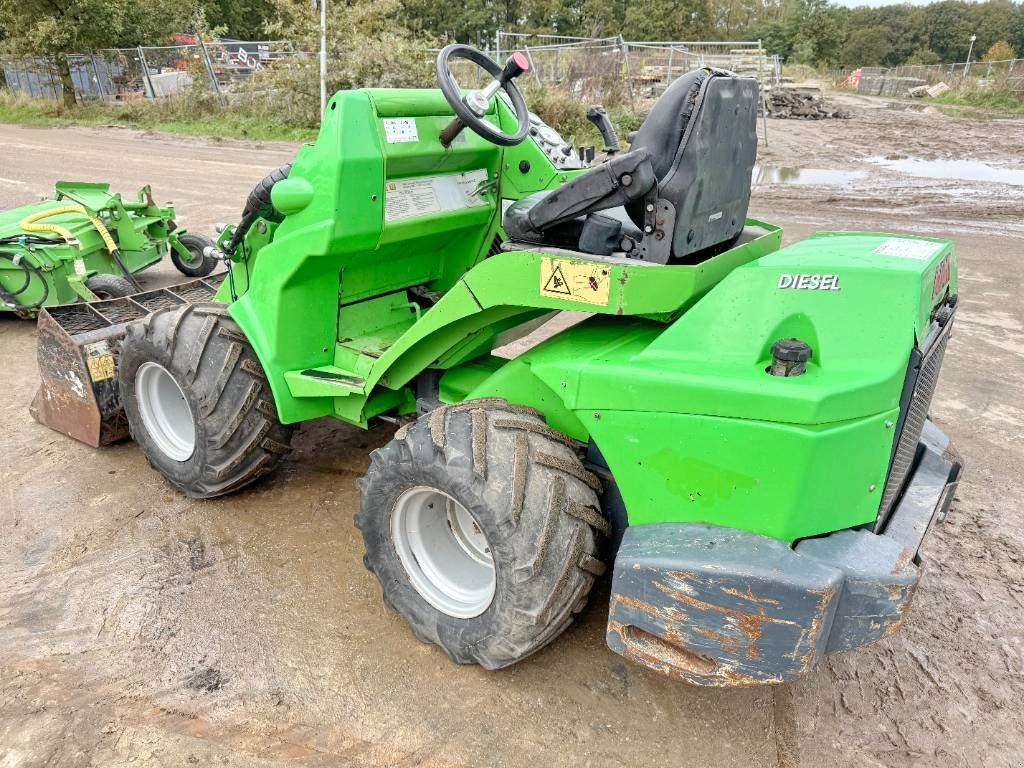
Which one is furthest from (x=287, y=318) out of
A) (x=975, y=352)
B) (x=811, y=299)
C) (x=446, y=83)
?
(x=975, y=352)

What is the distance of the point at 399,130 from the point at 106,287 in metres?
3.83

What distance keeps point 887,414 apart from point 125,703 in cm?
248

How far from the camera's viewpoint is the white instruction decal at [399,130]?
120 inches

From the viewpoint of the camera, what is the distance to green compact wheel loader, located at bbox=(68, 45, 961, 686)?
202 cm

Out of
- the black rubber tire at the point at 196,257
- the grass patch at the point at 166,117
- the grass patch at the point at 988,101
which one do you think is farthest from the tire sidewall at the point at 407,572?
the grass patch at the point at 988,101

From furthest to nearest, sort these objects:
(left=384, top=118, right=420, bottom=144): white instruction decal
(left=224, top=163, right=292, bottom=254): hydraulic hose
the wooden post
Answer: the wooden post
(left=224, top=163, right=292, bottom=254): hydraulic hose
(left=384, top=118, right=420, bottom=144): white instruction decal

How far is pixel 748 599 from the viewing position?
1979 millimetres

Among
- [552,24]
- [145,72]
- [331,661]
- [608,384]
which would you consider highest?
[552,24]

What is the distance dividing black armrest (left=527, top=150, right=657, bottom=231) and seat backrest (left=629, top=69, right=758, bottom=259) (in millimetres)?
86

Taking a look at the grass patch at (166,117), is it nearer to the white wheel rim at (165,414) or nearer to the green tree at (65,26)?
the green tree at (65,26)

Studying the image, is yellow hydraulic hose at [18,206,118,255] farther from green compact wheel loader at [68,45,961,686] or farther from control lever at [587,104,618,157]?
control lever at [587,104,618,157]

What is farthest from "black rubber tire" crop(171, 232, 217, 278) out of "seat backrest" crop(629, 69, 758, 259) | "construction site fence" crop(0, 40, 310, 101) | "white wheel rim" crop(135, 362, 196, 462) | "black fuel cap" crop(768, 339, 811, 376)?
"construction site fence" crop(0, 40, 310, 101)

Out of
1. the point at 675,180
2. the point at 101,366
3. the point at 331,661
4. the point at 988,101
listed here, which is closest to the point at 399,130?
the point at 675,180

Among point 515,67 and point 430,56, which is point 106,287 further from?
point 430,56
